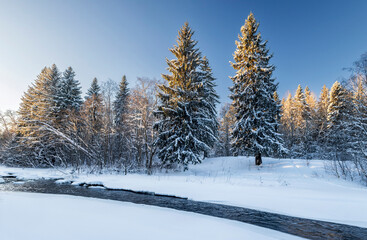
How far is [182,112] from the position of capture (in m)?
13.9

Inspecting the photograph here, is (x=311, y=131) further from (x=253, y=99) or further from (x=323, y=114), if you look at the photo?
(x=253, y=99)

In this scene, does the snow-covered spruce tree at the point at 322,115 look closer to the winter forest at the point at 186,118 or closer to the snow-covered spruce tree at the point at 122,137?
the winter forest at the point at 186,118

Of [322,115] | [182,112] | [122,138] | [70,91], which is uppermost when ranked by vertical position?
[70,91]

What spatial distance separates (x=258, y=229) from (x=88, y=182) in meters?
9.42

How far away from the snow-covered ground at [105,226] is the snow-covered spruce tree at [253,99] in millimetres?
11247

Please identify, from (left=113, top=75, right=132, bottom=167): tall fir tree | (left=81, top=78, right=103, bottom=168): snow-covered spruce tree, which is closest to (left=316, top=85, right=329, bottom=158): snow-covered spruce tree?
(left=113, top=75, right=132, bottom=167): tall fir tree

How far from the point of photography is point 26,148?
1862 cm

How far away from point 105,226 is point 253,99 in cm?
1428

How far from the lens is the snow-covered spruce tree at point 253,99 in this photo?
1395 cm

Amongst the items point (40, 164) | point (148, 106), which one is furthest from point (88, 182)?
point (40, 164)

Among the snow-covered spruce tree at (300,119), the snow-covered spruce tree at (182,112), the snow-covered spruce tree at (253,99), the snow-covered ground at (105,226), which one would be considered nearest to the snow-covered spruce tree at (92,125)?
the snow-covered spruce tree at (182,112)

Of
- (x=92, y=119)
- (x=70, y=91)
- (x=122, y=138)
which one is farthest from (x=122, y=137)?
(x=70, y=91)

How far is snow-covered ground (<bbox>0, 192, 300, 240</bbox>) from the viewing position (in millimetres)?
2893

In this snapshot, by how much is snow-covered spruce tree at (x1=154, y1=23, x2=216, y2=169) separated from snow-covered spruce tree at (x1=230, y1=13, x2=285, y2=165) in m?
3.00
